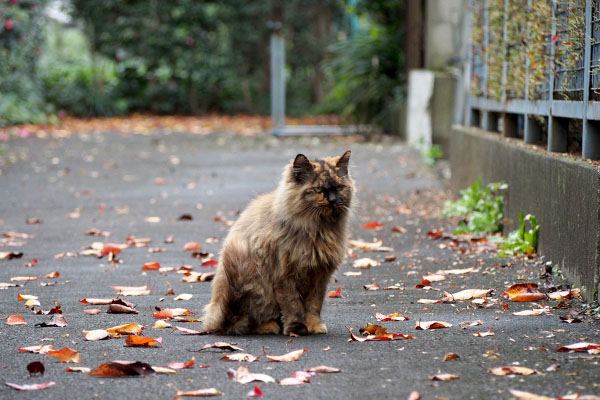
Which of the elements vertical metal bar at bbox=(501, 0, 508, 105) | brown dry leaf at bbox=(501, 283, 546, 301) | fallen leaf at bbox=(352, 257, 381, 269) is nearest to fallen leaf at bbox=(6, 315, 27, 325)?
fallen leaf at bbox=(352, 257, 381, 269)

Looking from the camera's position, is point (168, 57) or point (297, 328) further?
point (168, 57)

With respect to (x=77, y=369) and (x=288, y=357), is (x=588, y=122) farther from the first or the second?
(x=77, y=369)

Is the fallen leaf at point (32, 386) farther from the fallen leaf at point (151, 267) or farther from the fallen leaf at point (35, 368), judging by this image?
the fallen leaf at point (151, 267)

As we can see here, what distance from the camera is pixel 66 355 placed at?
14.2ft

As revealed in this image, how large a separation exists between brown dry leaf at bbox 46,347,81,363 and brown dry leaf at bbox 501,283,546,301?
2.88 metres

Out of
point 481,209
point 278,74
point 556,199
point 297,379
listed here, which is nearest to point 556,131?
point 556,199

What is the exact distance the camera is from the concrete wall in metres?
5.14

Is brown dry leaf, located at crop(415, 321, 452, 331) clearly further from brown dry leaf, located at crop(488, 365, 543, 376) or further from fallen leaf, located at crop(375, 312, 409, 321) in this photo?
brown dry leaf, located at crop(488, 365, 543, 376)

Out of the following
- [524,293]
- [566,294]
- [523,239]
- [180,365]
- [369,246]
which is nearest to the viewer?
[180,365]

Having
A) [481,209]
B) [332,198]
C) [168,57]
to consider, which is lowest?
[481,209]

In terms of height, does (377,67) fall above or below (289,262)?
above

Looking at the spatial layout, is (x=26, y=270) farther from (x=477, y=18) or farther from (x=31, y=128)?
(x=31, y=128)

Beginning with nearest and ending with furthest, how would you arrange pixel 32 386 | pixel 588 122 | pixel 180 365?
pixel 32 386 → pixel 180 365 → pixel 588 122

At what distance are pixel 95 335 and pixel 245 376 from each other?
1.25 metres
